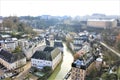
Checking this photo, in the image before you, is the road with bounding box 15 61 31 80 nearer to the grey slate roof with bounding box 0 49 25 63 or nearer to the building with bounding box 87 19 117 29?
the grey slate roof with bounding box 0 49 25 63

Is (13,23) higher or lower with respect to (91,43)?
higher

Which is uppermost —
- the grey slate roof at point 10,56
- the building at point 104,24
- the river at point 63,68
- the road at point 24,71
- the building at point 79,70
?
the building at point 104,24

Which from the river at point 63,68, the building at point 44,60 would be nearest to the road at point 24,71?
the building at point 44,60

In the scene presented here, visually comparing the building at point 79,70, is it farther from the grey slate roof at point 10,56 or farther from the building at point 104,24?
the building at point 104,24

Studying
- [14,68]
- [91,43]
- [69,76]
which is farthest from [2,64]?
[91,43]

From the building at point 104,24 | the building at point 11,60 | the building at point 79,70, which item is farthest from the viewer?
the building at point 104,24

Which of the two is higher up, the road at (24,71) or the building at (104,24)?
the building at (104,24)

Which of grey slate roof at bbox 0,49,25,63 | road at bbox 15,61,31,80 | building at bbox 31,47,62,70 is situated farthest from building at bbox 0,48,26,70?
building at bbox 31,47,62,70

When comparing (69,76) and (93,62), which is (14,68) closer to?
(69,76)

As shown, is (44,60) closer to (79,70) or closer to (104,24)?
(79,70)
